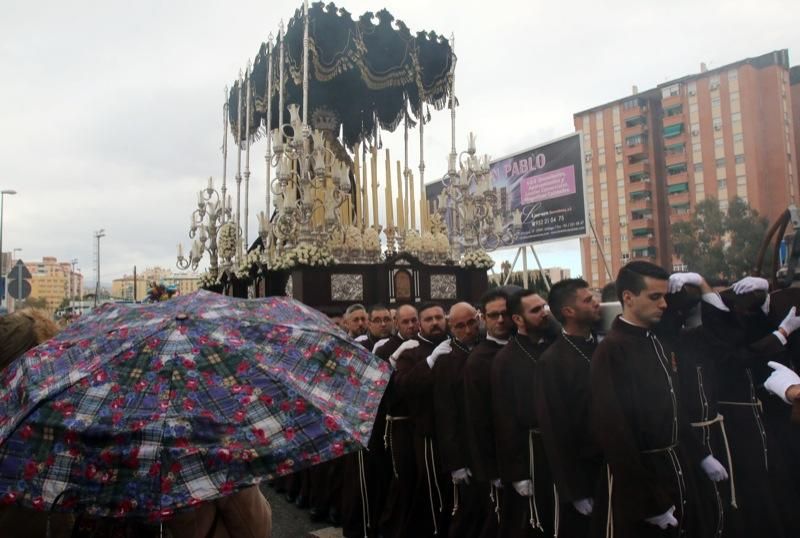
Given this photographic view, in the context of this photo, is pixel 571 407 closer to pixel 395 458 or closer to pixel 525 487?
pixel 525 487

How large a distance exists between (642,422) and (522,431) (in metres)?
0.90

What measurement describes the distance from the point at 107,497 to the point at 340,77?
11536mm

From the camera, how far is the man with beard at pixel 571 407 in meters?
3.32

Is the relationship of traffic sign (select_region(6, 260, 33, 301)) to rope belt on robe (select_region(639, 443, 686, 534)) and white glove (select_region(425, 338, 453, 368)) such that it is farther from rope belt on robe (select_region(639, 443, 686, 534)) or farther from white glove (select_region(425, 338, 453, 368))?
rope belt on robe (select_region(639, 443, 686, 534))

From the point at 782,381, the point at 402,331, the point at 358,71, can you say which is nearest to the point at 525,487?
the point at 782,381

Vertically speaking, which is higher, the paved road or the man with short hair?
the man with short hair

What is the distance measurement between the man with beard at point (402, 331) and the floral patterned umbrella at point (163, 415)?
348 cm

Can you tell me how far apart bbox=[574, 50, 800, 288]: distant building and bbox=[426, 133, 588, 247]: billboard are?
2592 cm

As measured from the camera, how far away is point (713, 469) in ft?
11.1

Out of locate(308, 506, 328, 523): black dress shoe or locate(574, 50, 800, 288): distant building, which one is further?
locate(574, 50, 800, 288): distant building

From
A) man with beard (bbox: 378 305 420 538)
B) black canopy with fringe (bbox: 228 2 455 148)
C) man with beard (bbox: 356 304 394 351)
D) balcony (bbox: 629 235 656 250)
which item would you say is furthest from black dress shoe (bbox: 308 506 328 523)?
balcony (bbox: 629 235 656 250)

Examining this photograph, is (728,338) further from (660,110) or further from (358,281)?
(660,110)

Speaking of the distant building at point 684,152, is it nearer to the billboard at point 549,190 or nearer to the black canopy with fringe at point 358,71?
the billboard at point 549,190

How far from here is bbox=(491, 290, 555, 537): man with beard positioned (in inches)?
147
